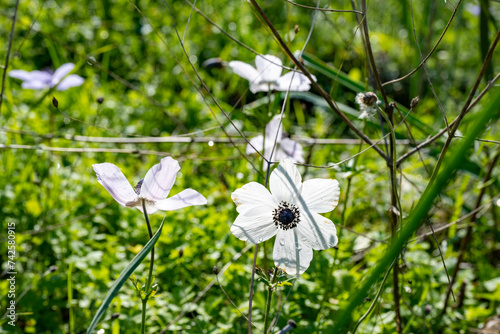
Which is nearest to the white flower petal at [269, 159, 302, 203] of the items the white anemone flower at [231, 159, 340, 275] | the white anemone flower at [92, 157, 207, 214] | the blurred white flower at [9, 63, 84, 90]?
the white anemone flower at [231, 159, 340, 275]

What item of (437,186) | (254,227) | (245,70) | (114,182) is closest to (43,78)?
(245,70)

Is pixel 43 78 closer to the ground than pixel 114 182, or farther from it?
farther from it

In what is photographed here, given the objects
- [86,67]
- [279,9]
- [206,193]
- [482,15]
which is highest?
[279,9]

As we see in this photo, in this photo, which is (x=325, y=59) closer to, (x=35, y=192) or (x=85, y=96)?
(x=85, y=96)

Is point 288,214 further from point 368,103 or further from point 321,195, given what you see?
point 368,103

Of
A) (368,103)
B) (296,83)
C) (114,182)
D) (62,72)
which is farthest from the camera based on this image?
(62,72)

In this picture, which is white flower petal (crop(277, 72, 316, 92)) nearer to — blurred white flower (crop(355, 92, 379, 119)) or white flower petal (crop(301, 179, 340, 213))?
blurred white flower (crop(355, 92, 379, 119))

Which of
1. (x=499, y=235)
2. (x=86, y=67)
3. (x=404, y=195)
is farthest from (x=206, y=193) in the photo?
(x=86, y=67)

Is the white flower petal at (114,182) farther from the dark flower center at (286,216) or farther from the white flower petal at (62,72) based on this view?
the white flower petal at (62,72)
